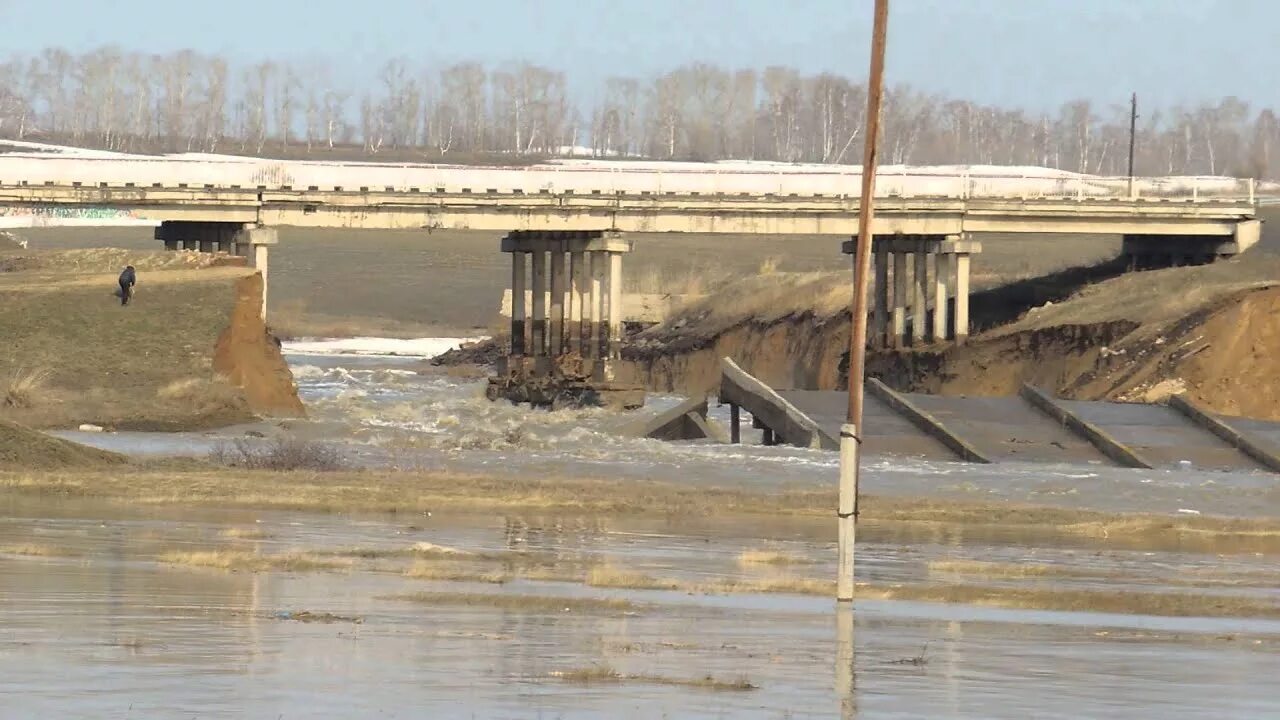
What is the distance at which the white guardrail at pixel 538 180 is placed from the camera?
6500 cm

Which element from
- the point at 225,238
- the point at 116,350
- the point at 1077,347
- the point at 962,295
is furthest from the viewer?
the point at 962,295

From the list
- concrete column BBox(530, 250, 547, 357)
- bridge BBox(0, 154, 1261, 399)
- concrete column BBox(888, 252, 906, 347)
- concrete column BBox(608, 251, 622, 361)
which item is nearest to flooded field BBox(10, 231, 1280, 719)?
bridge BBox(0, 154, 1261, 399)

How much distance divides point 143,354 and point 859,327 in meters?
29.8

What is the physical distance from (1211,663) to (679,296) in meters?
82.5

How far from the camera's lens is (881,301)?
79.2 metres

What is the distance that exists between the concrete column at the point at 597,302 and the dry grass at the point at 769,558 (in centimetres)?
4593

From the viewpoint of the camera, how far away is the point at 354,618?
17.5 meters

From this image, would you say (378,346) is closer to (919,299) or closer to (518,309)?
(518,309)

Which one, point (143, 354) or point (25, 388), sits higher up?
point (143, 354)

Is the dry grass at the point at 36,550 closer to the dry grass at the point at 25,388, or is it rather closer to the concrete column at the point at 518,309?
the dry grass at the point at 25,388

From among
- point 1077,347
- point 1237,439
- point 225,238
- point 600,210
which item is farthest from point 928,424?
point 225,238

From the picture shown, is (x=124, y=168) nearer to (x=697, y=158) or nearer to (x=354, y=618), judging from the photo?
(x=354, y=618)

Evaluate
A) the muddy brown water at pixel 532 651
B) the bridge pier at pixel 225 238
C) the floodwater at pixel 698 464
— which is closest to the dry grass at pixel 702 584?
the muddy brown water at pixel 532 651

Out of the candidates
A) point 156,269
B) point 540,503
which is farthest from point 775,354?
point 540,503
